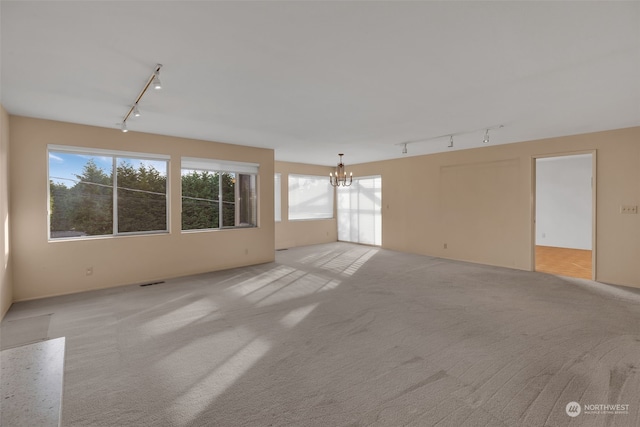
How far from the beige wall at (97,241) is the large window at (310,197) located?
264 centimetres

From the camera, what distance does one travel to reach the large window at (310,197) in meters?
8.94

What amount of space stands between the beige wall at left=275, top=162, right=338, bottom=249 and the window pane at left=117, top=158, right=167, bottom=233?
360cm

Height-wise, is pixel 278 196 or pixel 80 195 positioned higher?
pixel 278 196

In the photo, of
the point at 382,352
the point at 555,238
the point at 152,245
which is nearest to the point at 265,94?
the point at 382,352

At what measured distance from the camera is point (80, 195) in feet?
15.1

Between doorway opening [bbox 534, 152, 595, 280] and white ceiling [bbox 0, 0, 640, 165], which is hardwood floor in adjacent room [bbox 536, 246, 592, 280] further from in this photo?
white ceiling [bbox 0, 0, 640, 165]

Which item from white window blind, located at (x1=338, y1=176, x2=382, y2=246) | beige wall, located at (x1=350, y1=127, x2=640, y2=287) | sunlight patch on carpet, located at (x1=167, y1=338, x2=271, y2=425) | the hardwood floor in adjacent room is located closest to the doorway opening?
the hardwood floor in adjacent room

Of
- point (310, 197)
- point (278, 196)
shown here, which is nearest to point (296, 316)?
point (278, 196)

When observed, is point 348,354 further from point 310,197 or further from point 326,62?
point 310,197

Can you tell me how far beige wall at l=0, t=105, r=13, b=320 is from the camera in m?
3.55

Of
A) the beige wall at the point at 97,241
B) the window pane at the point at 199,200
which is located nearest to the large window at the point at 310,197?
the beige wall at the point at 97,241

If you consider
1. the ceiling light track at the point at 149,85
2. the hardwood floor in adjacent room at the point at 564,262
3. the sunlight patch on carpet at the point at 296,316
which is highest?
the ceiling light track at the point at 149,85

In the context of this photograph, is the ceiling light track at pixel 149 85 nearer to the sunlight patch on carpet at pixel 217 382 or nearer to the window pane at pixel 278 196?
the sunlight patch on carpet at pixel 217 382

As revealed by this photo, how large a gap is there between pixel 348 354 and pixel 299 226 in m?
6.43
